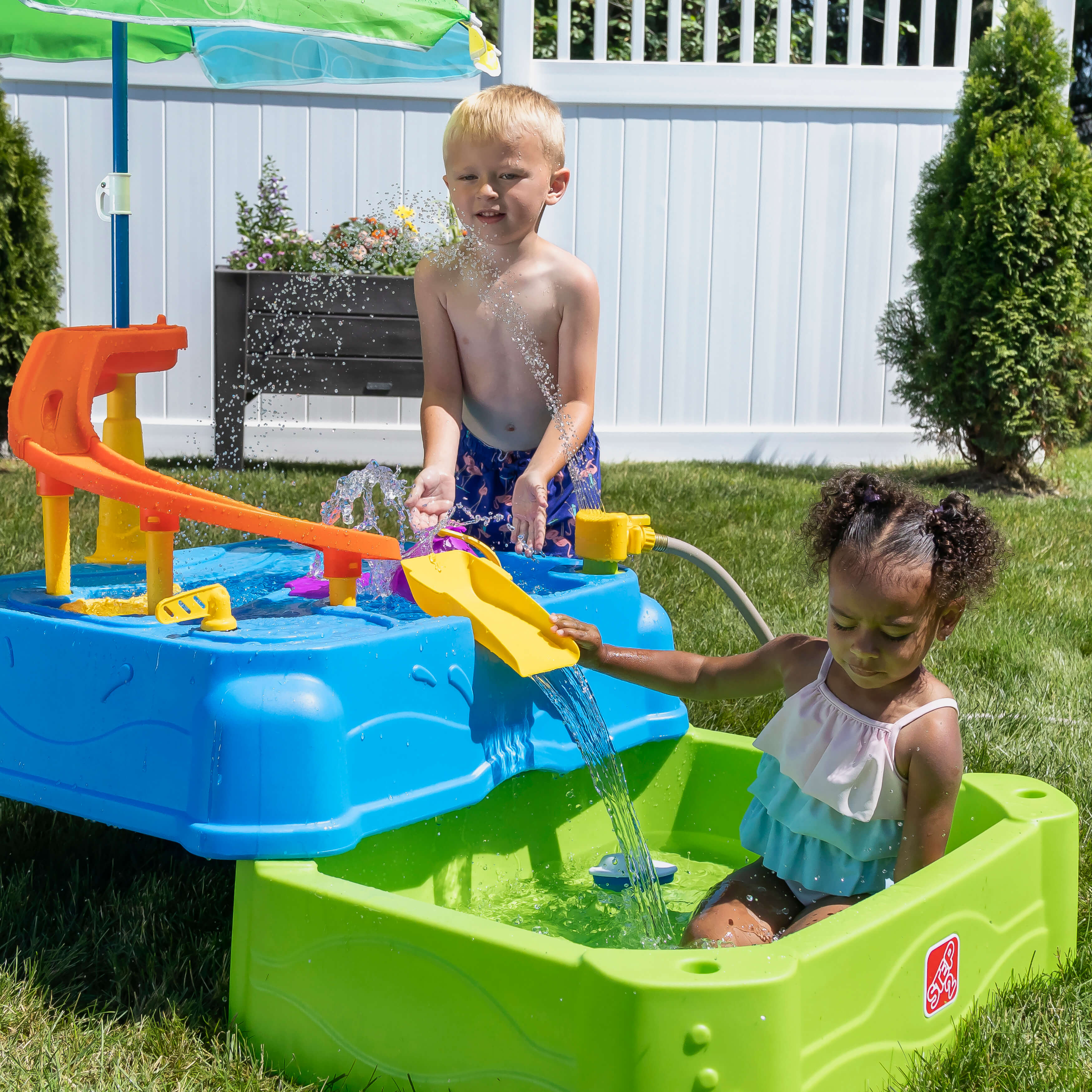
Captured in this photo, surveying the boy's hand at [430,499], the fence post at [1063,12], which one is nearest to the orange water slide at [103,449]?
the boy's hand at [430,499]

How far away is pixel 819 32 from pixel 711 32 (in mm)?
490

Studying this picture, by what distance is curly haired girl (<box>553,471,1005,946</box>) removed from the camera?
1.53m

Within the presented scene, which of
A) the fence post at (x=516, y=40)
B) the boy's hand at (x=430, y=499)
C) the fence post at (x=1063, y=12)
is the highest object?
the fence post at (x=1063, y=12)

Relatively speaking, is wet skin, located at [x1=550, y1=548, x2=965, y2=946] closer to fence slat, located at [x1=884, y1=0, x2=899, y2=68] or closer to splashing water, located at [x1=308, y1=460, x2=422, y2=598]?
splashing water, located at [x1=308, y1=460, x2=422, y2=598]

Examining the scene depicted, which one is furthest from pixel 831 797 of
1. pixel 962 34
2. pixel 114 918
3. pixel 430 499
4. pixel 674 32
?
pixel 962 34

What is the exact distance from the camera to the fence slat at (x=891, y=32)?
5883 millimetres

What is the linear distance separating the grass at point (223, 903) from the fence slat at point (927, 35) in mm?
3168

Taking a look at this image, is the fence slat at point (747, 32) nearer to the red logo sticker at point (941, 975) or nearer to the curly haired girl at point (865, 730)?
the curly haired girl at point (865, 730)

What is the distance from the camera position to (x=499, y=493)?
2480mm

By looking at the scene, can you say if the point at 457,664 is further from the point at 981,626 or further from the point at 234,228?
the point at 234,228

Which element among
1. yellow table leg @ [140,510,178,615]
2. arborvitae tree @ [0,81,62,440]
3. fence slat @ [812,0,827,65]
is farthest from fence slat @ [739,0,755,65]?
yellow table leg @ [140,510,178,615]

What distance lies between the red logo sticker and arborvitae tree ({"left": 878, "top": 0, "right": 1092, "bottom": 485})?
410cm

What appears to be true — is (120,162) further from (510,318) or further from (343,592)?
(343,592)

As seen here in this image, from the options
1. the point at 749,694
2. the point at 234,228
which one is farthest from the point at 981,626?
the point at 234,228
